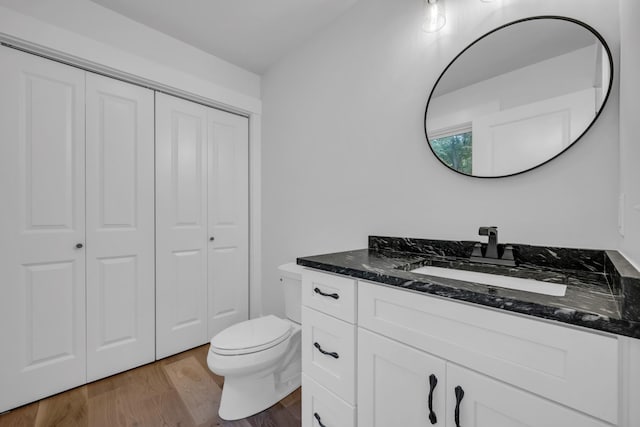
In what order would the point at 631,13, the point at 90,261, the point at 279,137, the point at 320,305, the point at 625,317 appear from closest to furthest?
the point at 625,317 < the point at 631,13 < the point at 320,305 < the point at 90,261 < the point at 279,137

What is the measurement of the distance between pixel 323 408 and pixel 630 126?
1.41 m

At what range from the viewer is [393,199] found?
Result: 1594 mm

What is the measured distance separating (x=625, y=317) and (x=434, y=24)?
142 cm

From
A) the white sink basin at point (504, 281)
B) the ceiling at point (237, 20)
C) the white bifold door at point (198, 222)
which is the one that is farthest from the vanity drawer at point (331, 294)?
the ceiling at point (237, 20)

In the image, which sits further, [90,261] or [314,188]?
[314,188]

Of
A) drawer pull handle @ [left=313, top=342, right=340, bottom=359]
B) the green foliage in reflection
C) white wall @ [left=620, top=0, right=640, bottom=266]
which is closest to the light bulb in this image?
the green foliage in reflection

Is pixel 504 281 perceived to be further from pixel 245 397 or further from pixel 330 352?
pixel 245 397

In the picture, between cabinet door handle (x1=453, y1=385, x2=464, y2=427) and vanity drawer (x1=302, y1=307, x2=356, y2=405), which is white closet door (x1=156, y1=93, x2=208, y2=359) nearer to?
vanity drawer (x1=302, y1=307, x2=356, y2=405)

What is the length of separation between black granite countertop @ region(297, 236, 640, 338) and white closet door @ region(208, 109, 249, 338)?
1424 millimetres

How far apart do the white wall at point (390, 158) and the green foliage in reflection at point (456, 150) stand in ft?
0.19

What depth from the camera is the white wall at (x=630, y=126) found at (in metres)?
0.70

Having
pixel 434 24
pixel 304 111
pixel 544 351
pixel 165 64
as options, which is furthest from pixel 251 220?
pixel 544 351

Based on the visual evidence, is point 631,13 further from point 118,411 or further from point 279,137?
point 118,411

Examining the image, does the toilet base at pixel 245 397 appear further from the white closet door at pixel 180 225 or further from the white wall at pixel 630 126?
the white wall at pixel 630 126
